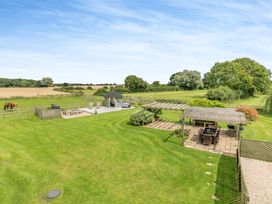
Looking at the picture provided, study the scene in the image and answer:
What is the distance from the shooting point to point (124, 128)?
1916 centimetres

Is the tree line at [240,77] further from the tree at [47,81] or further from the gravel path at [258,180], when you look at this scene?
the tree at [47,81]

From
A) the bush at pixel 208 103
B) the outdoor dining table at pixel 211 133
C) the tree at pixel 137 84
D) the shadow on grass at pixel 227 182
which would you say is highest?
the tree at pixel 137 84

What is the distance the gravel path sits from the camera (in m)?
8.02

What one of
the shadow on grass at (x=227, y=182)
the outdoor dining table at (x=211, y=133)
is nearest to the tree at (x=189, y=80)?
the outdoor dining table at (x=211, y=133)

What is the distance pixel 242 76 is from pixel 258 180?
43313 mm

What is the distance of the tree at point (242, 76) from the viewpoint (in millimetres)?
46644

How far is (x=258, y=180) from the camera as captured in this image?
951cm

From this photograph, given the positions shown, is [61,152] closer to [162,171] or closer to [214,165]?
[162,171]

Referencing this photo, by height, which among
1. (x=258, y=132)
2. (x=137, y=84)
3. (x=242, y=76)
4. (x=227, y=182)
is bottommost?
(x=227, y=182)

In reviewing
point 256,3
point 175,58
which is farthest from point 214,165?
point 175,58

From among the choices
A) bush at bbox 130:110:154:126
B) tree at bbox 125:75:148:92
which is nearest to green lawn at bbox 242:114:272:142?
bush at bbox 130:110:154:126

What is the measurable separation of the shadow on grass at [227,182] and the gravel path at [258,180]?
1.71 ft

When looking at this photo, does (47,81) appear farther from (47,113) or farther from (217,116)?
(217,116)

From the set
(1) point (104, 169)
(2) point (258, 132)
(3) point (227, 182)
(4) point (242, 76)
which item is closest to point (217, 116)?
(3) point (227, 182)
